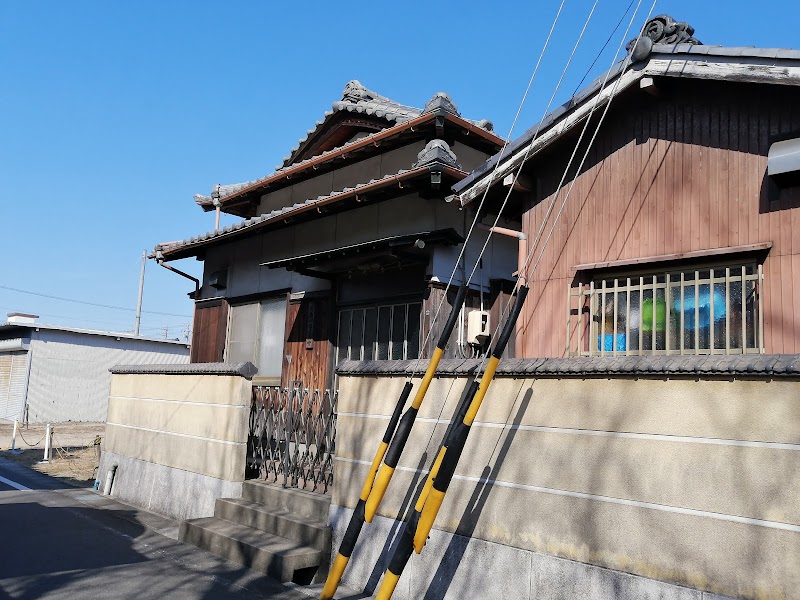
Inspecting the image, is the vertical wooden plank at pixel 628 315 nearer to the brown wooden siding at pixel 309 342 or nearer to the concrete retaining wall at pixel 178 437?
the concrete retaining wall at pixel 178 437

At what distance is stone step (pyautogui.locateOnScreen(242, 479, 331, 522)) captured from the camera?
7.69 meters

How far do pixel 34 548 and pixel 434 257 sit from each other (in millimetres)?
6327

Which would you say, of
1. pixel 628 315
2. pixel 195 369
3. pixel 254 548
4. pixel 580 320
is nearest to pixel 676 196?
pixel 628 315

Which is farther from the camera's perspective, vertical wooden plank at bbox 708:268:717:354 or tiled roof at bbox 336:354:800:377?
vertical wooden plank at bbox 708:268:717:354

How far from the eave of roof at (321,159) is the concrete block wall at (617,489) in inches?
190

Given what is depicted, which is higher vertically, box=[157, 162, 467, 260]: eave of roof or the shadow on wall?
box=[157, 162, 467, 260]: eave of roof

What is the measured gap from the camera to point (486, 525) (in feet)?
18.6

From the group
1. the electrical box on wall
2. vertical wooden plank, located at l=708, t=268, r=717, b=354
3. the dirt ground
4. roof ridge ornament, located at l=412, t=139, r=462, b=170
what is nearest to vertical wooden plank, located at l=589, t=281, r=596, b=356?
vertical wooden plank, located at l=708, t=268, r=717, b=354

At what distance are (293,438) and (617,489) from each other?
16.3ft

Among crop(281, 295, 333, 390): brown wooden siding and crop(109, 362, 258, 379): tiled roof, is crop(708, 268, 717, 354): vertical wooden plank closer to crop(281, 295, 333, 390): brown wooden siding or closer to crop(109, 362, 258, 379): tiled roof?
crop(109, 362, 258, 379): tiled roof

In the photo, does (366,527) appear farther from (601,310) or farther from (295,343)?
(295,343)

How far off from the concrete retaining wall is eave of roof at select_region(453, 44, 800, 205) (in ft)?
14.5

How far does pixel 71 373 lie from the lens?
33.2 metres

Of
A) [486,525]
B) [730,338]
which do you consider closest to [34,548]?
[486,525]
